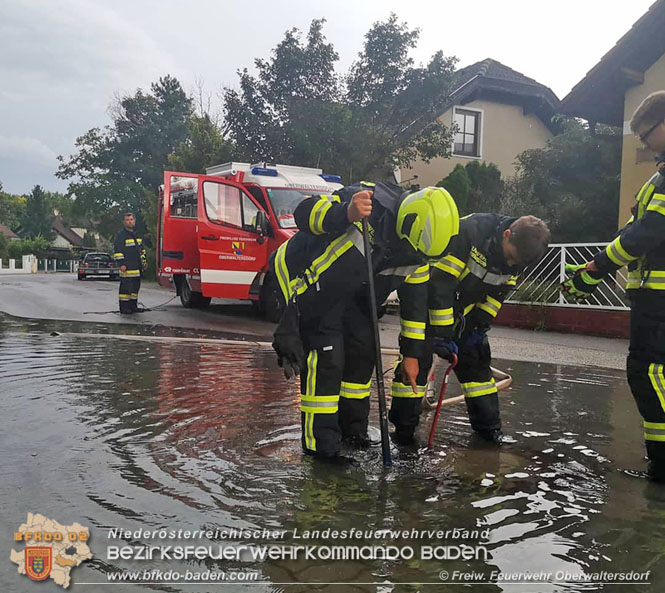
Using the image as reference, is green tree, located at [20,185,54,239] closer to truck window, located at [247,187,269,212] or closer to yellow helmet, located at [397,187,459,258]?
truck window, located at [247,187,269,212]

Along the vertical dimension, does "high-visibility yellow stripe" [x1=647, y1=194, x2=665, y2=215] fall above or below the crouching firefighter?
above

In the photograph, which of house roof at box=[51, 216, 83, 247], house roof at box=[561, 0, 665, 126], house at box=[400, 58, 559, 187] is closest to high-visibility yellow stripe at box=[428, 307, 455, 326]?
house roof at box=[561, 0, 665, 126]

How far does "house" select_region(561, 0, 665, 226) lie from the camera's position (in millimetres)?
11641

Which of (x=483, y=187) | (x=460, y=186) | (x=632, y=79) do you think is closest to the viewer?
(x=632, y=79)

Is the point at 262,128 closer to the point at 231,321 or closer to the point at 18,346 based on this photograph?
the point at 231,321

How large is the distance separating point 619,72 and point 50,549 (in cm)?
1286

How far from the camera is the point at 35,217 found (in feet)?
246

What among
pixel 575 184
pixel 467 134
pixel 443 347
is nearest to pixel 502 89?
pixel 467 134

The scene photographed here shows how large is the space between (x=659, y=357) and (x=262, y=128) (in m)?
19.4

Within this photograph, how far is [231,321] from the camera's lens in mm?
11938

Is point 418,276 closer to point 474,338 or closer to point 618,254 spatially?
point 474,338

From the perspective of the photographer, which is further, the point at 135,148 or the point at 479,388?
the point at 135,148

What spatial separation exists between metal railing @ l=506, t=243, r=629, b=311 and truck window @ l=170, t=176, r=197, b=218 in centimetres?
621

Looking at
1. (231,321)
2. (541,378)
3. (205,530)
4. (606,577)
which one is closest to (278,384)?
(541,378)
